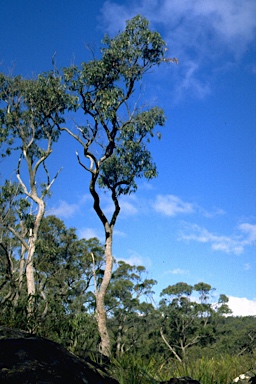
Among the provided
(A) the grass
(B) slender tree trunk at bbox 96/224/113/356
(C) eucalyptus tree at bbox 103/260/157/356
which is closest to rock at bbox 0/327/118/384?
(A) the grass

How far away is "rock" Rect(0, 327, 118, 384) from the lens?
259 cm

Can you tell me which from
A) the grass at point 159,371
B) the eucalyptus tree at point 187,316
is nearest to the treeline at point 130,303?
the eucalyptus tree at point 187,316

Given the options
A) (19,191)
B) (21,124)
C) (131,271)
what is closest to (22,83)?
(21,124)

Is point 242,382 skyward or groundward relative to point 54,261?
groundward

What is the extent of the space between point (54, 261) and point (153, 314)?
1669 centimetres

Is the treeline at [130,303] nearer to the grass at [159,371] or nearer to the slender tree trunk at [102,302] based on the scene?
the slender tree trunk at [102,302]

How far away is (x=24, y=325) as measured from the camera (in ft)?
23.8

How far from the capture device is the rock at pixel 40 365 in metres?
2.59

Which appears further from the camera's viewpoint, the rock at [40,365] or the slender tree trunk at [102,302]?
the slender tree trunk at [102,302]

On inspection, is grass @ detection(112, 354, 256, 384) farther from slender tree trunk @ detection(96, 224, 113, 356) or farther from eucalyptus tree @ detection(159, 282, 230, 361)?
eucalyptus tree @ detection(159, 282, 230, 361)

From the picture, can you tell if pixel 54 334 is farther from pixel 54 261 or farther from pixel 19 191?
pixel 54 261

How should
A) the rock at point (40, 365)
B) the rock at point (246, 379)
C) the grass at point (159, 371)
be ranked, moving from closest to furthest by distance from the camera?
the rock at point (40, 365)
the grass at point (159, 371)
the rock at point (246, 379)

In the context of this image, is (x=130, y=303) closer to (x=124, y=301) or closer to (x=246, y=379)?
(x=124, y=301)

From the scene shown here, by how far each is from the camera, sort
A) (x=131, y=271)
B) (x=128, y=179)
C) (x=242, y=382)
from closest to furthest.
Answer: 1. (x=242, y=382)
2. (x=128, y=179)
3. (x=131, y=271)
